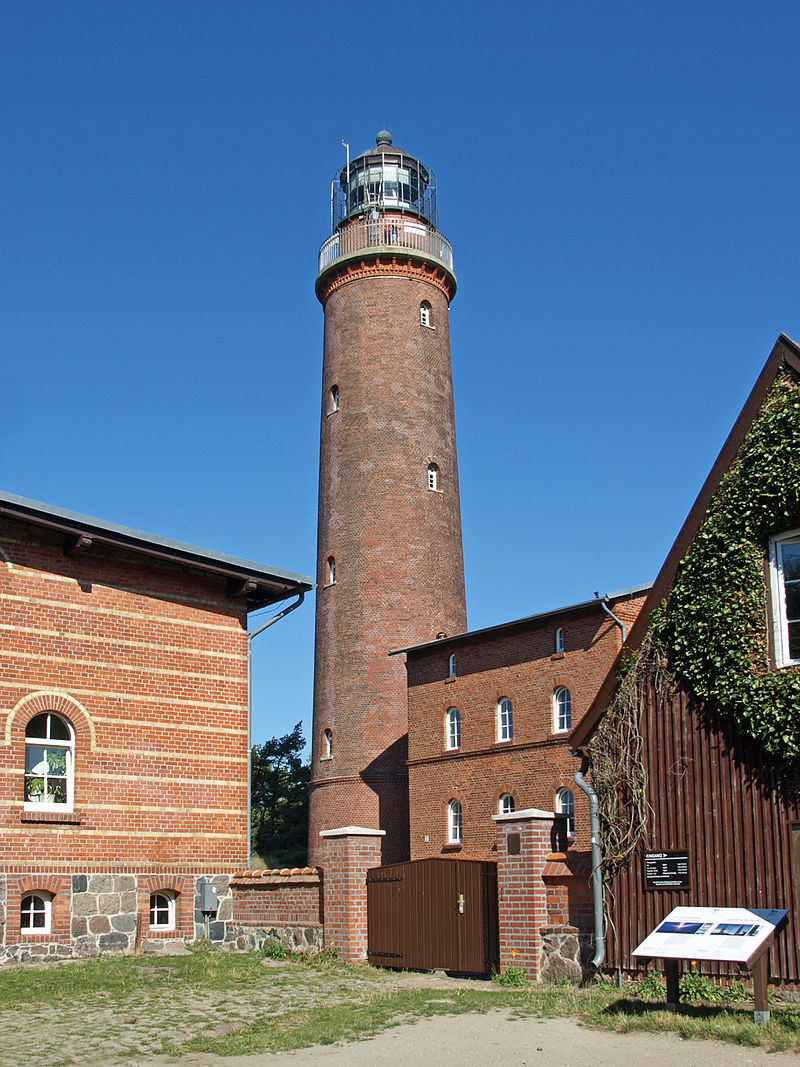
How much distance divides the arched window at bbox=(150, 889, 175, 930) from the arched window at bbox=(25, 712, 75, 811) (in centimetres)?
226

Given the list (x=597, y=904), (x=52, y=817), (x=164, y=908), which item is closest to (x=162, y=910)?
(x=164, y=908)

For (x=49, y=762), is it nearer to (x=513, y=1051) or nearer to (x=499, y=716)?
(x=513, y=1051)

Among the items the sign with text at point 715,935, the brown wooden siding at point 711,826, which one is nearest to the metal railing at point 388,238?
the brown wooden siding at point 711,826

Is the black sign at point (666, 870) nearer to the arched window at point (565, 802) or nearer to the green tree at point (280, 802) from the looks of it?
the arched window at point (565, 802)

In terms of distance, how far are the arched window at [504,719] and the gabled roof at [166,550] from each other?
984 cm

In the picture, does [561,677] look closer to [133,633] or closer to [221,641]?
[221,641]

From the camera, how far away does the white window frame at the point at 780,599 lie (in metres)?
13.5

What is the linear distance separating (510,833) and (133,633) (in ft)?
26.9

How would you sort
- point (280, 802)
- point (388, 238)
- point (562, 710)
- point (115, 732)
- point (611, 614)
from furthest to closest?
point (280, 802) < point (388, 238) < point (562, 710) < point (611, 614) < point (115, 732)

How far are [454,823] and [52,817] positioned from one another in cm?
1473

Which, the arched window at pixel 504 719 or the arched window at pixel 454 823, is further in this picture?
the arched window at pixel 454 823

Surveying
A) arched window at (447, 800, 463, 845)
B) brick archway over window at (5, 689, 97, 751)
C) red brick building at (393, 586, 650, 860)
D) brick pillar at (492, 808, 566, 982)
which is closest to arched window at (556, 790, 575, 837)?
red brick building at (393, 586, 650, 860)

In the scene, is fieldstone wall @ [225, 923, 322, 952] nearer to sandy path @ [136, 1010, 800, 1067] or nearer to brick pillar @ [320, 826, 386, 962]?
brick pillar @ [320, 826, 386, 962]

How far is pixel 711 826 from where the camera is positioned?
1338cm
